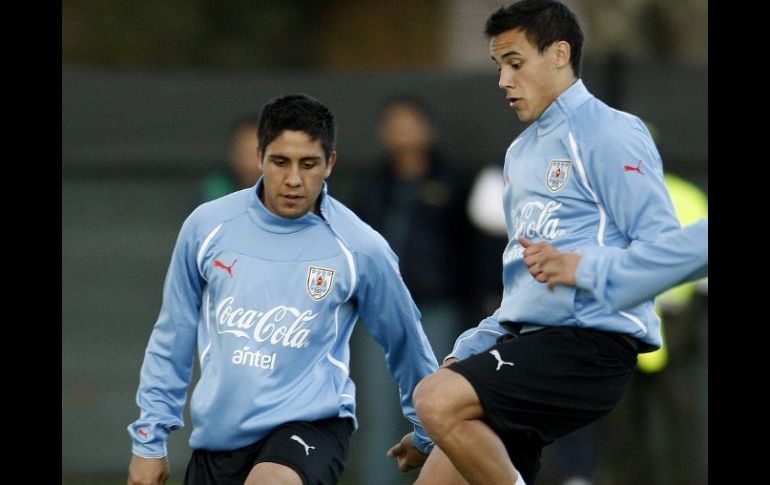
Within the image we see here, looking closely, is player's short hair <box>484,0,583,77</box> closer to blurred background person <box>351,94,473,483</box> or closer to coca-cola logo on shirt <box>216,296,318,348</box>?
coca-cola logo on shirt <box>216,296,318,348</box>

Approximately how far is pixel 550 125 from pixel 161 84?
5.36 meters

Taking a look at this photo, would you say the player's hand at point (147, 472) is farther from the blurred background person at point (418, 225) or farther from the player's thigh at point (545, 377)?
the blurred background person at point (418, 225)

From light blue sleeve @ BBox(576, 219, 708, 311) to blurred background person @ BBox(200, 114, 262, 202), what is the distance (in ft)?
12.9

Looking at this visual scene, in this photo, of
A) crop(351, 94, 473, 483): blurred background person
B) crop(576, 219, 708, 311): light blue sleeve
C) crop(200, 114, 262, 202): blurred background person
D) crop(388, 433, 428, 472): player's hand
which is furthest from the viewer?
crop(351, 94, 473, 483): blurred background person

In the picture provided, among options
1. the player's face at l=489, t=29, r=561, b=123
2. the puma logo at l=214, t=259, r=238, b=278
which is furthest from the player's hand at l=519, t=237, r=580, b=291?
the puma logo at l=214, t=259, r=238, b=278

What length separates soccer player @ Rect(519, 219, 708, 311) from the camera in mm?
5078

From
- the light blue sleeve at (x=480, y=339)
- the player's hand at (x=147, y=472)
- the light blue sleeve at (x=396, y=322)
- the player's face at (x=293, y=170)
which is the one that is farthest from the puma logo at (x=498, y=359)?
the player's hand at (x=147, y=472)

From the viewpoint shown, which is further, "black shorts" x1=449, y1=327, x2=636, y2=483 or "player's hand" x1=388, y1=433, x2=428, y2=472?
"player's hand" x1=388, y1=433, x2=428, y2=472

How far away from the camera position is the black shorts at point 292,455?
5.55 metres

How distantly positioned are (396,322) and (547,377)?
2.67ft

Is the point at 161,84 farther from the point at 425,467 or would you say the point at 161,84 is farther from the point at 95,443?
the point at 425,467

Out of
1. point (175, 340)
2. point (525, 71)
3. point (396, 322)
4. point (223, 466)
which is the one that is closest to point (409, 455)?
point (396, 322)

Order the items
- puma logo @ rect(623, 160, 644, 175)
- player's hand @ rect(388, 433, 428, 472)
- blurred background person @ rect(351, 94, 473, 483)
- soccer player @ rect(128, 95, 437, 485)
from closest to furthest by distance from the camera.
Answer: puma logo @ rect(623, 160, 644, 175) → soccer player @ rect(128, 95, 437, 485) → player's hand @ rect(388, 433, 428, 472) → blurred background person @ rect(351, 94, 473, 483)

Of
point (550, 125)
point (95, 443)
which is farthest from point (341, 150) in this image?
point (550, 125)
